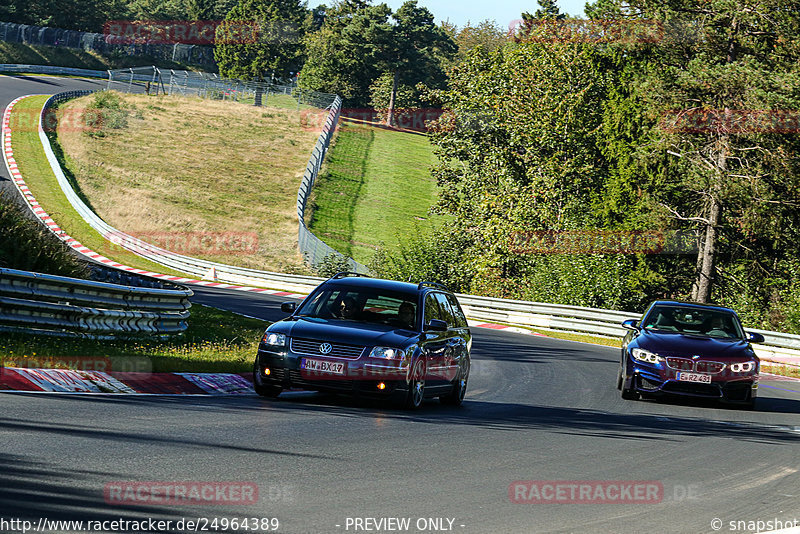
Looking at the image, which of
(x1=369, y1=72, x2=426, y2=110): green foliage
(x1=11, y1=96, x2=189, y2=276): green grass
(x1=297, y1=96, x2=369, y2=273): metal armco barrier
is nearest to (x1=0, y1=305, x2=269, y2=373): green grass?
(x1=11, y1=96, x2=189, y2=276): green grass

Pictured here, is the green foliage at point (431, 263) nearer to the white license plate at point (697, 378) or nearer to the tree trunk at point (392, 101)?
the white license plate at point (697, 378)

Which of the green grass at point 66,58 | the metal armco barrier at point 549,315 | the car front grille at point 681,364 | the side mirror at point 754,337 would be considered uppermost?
the green grass at point 66,58

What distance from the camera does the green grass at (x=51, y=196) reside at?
44.4 m

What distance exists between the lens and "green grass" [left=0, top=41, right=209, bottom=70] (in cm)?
9162

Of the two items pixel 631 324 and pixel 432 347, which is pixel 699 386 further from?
pixel 432 347

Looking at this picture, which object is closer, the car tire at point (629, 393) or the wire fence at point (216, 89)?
the car tire at point (629, 393)

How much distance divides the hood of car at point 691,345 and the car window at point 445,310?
299cm

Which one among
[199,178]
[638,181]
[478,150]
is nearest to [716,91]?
[638,181]

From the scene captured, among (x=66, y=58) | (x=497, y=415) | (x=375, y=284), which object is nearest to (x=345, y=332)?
(x=375, y=284)

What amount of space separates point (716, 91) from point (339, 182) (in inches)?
1600

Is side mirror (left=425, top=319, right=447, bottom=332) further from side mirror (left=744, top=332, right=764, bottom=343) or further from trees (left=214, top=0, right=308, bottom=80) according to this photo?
trees (left=214, top=0, right=308, bottom=80)

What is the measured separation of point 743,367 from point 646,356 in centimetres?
140

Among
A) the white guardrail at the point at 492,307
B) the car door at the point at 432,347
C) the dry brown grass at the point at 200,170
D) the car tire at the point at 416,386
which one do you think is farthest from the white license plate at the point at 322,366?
the dry brown grass at the point at 200,170
